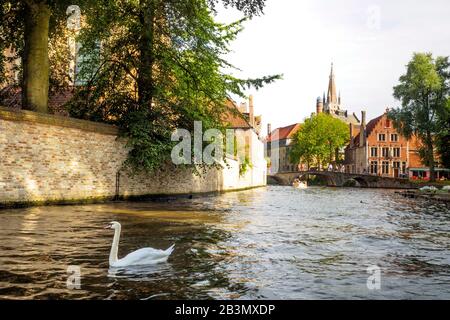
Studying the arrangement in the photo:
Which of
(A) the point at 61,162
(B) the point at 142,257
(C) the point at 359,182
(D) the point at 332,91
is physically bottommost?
(C) the point at 359,182

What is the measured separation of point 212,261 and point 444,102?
54472 millimetres

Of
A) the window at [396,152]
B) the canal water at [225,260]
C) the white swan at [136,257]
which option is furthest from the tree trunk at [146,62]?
the window at [396,152]

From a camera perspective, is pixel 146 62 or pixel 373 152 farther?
pixel 373 152

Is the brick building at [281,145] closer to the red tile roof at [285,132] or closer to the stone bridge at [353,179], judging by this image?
the red tile roof at [285,132]

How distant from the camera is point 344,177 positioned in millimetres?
76125

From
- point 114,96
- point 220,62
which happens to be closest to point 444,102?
point 220,62

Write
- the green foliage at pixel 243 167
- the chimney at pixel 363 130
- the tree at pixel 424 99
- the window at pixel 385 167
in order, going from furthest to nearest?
the chimney at pixel 363 130, the window at pixel 385 167, the tree at pixel 424 99, the green foliage at pixel 243 167

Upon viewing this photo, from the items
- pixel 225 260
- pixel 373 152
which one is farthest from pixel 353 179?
pixel 225 260

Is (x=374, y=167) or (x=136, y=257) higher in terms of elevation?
(x=374, y=167)

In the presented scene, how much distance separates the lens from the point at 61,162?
18047 millimetres

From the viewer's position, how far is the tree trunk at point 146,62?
21938 mm

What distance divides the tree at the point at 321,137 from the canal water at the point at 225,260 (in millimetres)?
76984

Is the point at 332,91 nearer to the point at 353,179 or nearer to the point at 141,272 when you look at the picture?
the point at 353,179

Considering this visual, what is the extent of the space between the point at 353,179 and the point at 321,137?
46.0 feet
